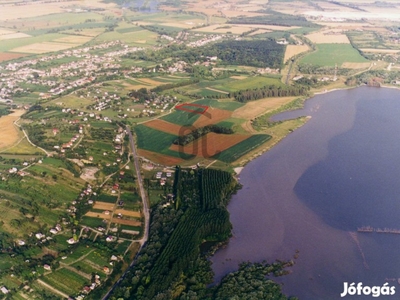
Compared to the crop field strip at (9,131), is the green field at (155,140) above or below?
below

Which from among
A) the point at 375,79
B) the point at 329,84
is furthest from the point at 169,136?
the point at 375,79

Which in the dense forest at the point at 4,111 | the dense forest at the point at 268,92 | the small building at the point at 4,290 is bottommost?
the small building at the point at 4,290

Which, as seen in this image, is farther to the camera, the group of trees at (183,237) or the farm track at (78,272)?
the farm track at (78,272)

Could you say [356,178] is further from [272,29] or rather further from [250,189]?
[272,29]

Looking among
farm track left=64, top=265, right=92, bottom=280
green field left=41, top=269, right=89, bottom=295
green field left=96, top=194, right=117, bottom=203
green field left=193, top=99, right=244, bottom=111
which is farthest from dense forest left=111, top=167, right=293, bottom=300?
green field left=193, top=99, right=244, bottom=111

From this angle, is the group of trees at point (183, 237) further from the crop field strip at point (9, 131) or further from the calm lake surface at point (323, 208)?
the crop field strip at point (9, 131)

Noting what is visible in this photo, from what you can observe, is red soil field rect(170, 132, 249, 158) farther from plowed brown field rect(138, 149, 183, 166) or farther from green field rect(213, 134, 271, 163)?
plowed brown field rect(138, 149, 183, 166)

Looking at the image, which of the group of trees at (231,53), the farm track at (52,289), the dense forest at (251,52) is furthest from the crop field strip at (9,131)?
the dense forest at (251,52)

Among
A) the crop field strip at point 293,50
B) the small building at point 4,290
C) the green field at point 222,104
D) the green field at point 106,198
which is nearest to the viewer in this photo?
the small building at point 4,290
